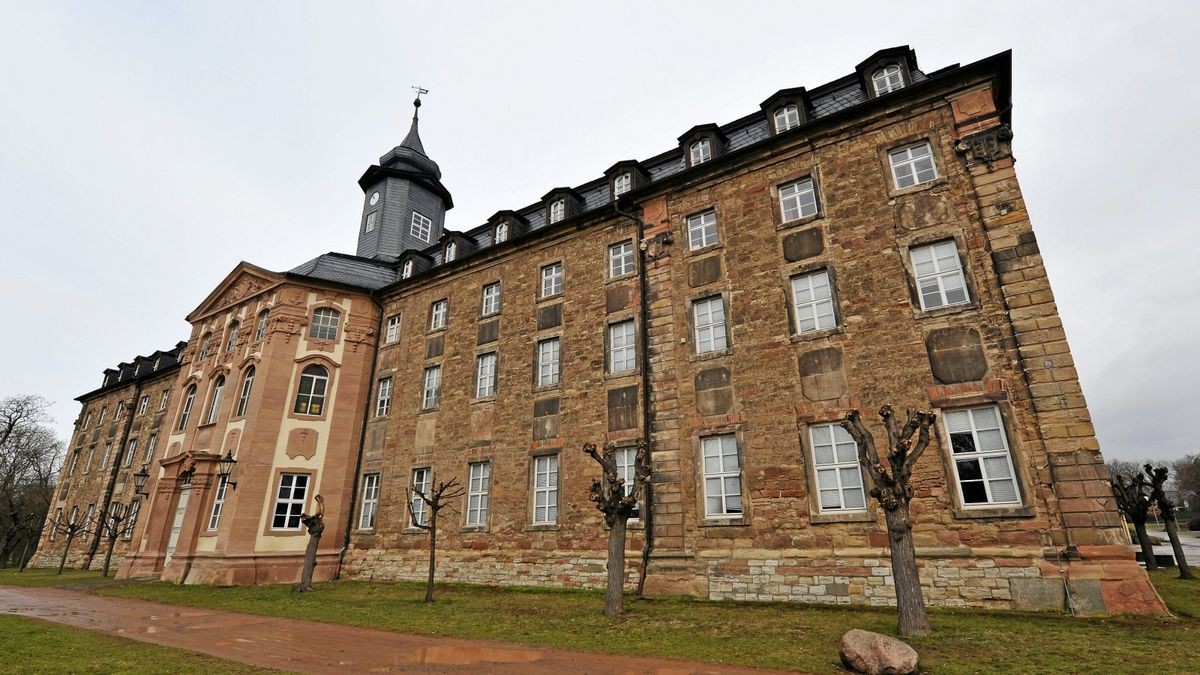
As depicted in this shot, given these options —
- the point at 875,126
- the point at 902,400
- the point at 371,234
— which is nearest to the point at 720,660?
the point at 902,400

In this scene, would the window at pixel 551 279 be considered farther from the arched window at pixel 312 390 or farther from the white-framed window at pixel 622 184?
the arched window at pixel 312 390

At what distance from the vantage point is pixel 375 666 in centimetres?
743

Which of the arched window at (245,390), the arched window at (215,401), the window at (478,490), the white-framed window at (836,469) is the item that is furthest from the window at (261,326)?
the white-framed window at (836,469)

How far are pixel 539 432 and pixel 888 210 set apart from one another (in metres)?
10.9

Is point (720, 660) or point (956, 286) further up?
point (956, 286)

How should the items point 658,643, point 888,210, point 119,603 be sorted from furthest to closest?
point 119,603 → point 888,210 → point 658,643

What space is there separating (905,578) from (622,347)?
9.56 metres

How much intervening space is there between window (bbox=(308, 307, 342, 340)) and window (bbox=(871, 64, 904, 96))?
66.2 feet

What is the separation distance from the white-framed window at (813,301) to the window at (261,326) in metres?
19.6

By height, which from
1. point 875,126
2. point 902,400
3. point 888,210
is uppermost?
point 875,126

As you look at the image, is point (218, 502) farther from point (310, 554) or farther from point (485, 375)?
point (485, 375)

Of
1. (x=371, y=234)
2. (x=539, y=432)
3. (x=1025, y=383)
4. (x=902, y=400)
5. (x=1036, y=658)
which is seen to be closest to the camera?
(x=1036, y=658)

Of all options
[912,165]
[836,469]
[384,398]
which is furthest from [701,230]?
[384,398]

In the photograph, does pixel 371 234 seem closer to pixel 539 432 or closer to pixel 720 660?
pixel 539 432
